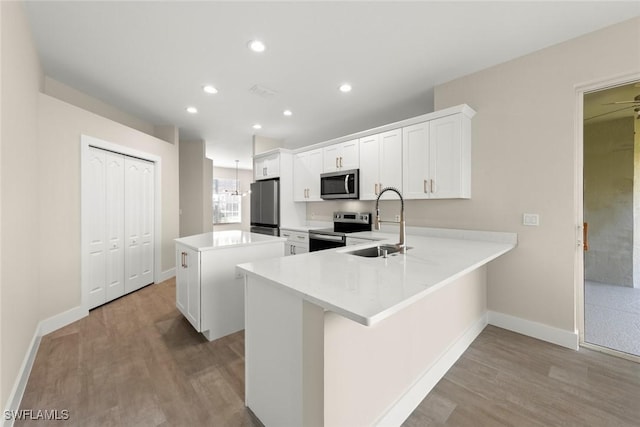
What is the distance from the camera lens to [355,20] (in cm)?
197

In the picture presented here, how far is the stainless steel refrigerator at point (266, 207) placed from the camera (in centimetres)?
455

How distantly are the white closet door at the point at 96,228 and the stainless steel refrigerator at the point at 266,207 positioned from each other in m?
2.26

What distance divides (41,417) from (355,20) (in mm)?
3335

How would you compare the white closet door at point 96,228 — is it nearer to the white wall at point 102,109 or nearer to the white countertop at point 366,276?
the white wall at point 102,109

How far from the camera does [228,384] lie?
5.88 feet

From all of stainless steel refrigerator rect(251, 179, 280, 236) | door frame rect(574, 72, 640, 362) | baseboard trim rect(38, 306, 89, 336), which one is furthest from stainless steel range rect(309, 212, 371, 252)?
baseboard trim rect(38, 306, 89, 336)

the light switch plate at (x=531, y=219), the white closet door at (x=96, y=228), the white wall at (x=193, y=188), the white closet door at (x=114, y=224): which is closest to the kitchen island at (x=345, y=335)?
the light switch plate at (x=531, y=219)

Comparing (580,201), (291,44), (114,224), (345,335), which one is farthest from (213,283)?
(580,201)

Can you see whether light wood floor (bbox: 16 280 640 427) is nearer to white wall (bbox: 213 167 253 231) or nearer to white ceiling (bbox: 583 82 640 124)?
white ceiling (bbox: 583 82 640 124)

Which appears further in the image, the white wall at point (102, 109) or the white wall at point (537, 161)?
the white wall at point (102, 109)

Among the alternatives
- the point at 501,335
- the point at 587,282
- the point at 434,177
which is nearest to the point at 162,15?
the point at 434,177

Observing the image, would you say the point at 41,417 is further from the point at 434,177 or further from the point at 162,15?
the point at 434,177

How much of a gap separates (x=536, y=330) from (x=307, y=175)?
3.48m

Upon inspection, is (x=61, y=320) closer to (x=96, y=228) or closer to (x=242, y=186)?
(x=96, y=228)
